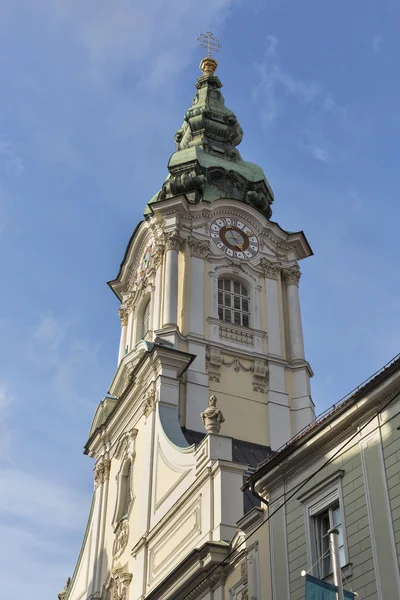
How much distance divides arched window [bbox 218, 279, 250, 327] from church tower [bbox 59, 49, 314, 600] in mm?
59

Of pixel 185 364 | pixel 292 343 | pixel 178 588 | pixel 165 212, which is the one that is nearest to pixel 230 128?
pixel 165 212

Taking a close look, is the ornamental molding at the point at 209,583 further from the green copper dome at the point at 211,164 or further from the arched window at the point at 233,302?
the green copper dome at the point at 211,164

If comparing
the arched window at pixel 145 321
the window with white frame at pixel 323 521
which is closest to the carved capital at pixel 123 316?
the arched window at pixel 145 321

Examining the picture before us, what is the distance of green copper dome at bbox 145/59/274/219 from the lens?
1415 inches

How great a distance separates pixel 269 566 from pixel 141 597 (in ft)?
24.7

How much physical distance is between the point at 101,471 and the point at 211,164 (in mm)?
13435

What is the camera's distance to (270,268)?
33812 mm

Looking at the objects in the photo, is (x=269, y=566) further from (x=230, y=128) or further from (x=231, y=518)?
(x=230, y=128)

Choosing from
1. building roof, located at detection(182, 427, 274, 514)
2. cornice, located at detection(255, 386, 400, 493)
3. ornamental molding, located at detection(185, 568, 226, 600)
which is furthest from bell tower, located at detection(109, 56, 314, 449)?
cornice, located at detection(255, 386, 400, 493)

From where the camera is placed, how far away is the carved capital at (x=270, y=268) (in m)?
33.6

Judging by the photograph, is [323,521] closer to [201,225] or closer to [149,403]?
[149,403]

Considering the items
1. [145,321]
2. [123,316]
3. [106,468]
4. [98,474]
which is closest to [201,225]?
[145,321]

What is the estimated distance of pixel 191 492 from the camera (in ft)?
73.2

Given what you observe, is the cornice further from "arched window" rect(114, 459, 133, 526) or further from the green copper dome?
the green copper dome
